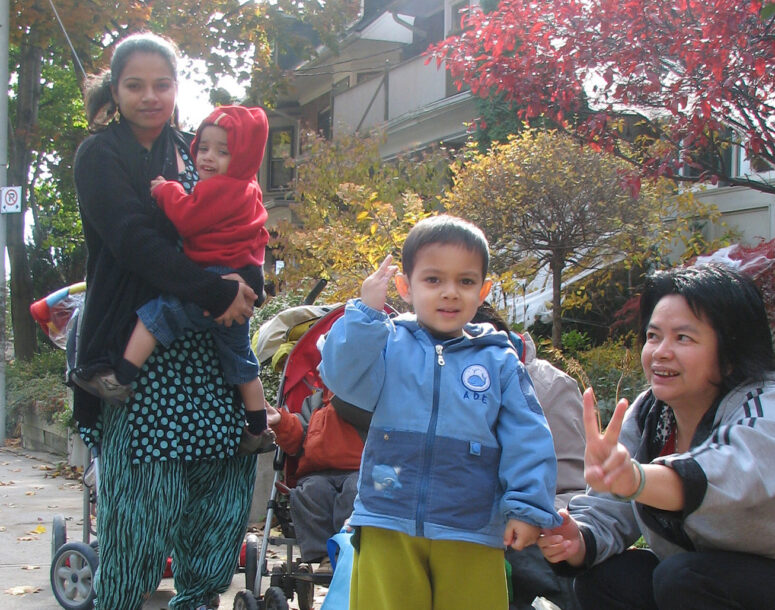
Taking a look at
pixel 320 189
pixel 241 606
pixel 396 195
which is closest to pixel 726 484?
pixel 241 606

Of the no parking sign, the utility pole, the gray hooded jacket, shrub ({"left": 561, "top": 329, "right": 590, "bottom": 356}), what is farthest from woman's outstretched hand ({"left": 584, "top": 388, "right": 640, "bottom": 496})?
the utility pole

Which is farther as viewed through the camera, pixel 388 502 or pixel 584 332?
pixel 584 332

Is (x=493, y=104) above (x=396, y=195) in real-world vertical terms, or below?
above

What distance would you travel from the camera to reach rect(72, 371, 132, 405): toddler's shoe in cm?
284

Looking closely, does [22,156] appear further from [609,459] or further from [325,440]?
[609,459]

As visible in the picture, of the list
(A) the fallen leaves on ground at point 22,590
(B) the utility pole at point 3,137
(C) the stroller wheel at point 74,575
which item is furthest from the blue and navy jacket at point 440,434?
(B) the utility pole at point 3,137

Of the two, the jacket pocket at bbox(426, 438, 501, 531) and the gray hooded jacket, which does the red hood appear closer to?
the jacket pocket at bbox(426, 438, 501, 531)

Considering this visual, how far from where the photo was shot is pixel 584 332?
31.1 ft

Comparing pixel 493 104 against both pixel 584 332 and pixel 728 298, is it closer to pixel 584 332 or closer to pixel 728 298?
pixel 584 332

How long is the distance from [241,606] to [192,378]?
3.80 ft

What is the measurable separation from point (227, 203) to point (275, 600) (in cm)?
165

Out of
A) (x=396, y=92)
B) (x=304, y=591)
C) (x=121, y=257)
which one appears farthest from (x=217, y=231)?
(x=396, y=92)

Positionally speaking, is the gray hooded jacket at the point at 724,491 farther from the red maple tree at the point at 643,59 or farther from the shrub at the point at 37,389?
the shrub at the point at 37,389

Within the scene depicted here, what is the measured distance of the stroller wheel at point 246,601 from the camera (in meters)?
3.60
